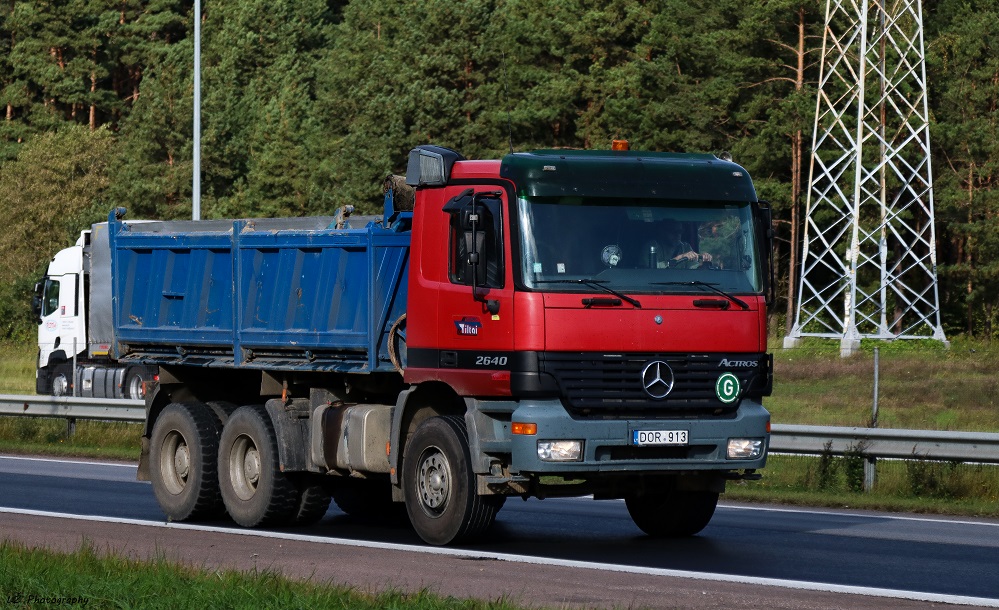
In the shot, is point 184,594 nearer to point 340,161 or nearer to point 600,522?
point 600,522

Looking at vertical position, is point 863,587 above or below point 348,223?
below

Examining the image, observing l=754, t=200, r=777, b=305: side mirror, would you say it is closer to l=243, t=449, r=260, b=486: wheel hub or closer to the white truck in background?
l=243, t=449, r=260, b=486: wheel hub

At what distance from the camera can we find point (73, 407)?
26.6 m

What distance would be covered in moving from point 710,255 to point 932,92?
163 ft

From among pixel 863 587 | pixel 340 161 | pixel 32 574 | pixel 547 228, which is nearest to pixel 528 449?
pixel 547 228

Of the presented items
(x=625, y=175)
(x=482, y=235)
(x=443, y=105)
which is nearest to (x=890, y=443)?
(x=625, y=175)

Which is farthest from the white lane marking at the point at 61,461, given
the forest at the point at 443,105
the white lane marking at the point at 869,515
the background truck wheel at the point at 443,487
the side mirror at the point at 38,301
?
the forest at the point at 443,105

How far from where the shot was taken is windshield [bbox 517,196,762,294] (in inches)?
497

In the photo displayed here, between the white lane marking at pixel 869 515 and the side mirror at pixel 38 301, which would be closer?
the white lane marking at pixel 869 515

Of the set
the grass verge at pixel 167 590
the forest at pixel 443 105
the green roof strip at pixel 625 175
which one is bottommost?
the grass verge at pixel 167 590

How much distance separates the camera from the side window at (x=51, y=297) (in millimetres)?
38219

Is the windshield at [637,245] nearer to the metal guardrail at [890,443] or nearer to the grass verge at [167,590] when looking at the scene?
the grass verge at [167,590]

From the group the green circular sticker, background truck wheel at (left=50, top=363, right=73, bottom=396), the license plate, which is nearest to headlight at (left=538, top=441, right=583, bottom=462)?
the license plate

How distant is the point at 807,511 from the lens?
55.5ft
